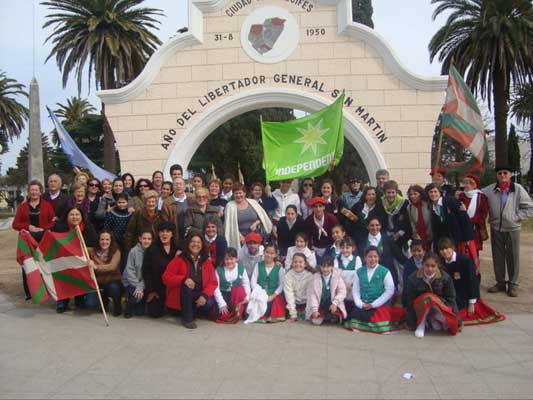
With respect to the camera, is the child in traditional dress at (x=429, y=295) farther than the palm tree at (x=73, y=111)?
No

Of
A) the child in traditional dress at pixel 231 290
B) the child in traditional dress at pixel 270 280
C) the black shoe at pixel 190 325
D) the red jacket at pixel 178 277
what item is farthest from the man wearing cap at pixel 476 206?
the black shoe at pixel 190 325

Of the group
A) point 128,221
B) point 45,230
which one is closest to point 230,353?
point 128,221

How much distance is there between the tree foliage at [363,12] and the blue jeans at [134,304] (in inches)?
761

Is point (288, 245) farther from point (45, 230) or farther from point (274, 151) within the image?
point (45, 230)

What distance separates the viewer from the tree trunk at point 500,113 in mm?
17891

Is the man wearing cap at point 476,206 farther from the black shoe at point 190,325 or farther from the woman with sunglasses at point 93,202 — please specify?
the woman with sunglasses at point 93,202

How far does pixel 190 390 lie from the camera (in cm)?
420

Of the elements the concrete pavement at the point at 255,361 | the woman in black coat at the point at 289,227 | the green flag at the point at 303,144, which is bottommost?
the concrete pavement at the point at 255,361

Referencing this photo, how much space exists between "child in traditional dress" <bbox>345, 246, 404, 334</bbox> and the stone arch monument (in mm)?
4283

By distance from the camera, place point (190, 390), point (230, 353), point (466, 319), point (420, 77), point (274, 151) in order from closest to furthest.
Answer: point (190, 390), point (230, 353), point (466, 319), point (274, 151), point (420, 77)

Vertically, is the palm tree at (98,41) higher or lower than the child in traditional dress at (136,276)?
higher

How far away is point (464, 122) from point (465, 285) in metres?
3.17

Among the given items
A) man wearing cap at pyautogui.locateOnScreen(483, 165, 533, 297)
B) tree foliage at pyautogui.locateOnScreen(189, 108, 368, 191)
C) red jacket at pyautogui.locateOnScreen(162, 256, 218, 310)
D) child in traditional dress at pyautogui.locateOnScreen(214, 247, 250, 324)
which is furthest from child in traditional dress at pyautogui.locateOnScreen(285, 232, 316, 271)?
tree foliage at pyautogui.locateOnScreen(189, 108, 368, 191)

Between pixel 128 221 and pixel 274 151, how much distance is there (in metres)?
2.65
